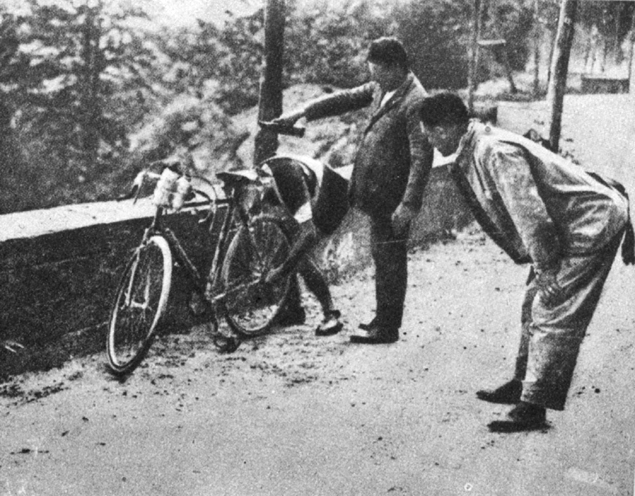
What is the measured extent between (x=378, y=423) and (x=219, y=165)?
2011 millimetres

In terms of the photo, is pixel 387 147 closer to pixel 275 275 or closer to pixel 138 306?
pixel 275 275

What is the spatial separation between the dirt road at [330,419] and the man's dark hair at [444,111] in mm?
1164

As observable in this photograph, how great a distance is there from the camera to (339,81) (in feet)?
13.2

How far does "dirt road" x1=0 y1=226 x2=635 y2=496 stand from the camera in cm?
293

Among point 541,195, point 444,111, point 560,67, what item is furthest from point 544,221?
point 560,67

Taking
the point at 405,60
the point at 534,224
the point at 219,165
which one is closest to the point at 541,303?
the point at 534,224

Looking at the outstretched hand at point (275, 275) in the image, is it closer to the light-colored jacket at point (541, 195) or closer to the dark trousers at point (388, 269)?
the dark trousers at point (388, 269)

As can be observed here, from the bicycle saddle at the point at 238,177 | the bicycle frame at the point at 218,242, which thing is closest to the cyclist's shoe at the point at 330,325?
the bicycle frame at the point at 218,242

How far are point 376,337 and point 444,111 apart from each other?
1.48m

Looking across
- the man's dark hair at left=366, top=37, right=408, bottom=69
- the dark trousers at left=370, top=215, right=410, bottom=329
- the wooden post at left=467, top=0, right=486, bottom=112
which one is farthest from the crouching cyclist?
the wooden post at left=467, top=0, right=486, bottom=112

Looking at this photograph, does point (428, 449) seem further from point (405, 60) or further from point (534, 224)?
point (405, 60)

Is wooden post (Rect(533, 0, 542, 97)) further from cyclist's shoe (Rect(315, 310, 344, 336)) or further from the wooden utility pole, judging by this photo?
cyclist's shoe (Rect(315, 310, 344, 336))

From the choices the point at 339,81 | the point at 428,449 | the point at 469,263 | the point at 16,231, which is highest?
the point at 339,81

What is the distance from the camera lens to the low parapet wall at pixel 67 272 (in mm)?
3420
